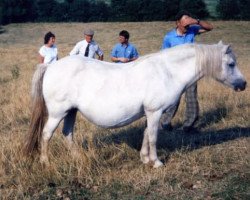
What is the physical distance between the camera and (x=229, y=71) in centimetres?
611

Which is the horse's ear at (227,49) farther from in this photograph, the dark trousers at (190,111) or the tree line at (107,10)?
the tree line at (107,10)

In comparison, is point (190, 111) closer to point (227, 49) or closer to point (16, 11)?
point (227, 49)

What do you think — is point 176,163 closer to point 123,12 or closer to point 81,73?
point 81,73

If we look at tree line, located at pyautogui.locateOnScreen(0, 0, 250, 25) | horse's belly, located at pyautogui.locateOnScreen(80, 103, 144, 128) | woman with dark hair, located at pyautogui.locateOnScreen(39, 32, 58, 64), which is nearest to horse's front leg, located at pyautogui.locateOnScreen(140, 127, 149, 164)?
horse's belly, located at pyautogui.locateOnScreen(80, 103, 144, 128)

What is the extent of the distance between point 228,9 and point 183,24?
139ft

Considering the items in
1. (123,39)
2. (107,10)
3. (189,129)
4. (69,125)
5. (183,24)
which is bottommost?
(107,10)

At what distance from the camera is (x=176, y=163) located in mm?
5980

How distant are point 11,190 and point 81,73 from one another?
1.78m

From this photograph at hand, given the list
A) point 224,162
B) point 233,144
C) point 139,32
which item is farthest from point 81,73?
point 139,32

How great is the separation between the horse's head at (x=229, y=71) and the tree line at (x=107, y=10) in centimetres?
4199

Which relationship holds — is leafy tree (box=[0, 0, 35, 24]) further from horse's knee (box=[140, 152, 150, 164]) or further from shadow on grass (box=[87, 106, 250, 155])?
horse's knee (box=[140, 152, 150, 164])

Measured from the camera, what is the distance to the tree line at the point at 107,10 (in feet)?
156

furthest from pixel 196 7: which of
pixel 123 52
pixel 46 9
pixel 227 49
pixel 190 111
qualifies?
pixel 227 49

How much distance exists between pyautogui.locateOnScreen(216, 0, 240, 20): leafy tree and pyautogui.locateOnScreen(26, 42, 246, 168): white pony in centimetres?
4351
